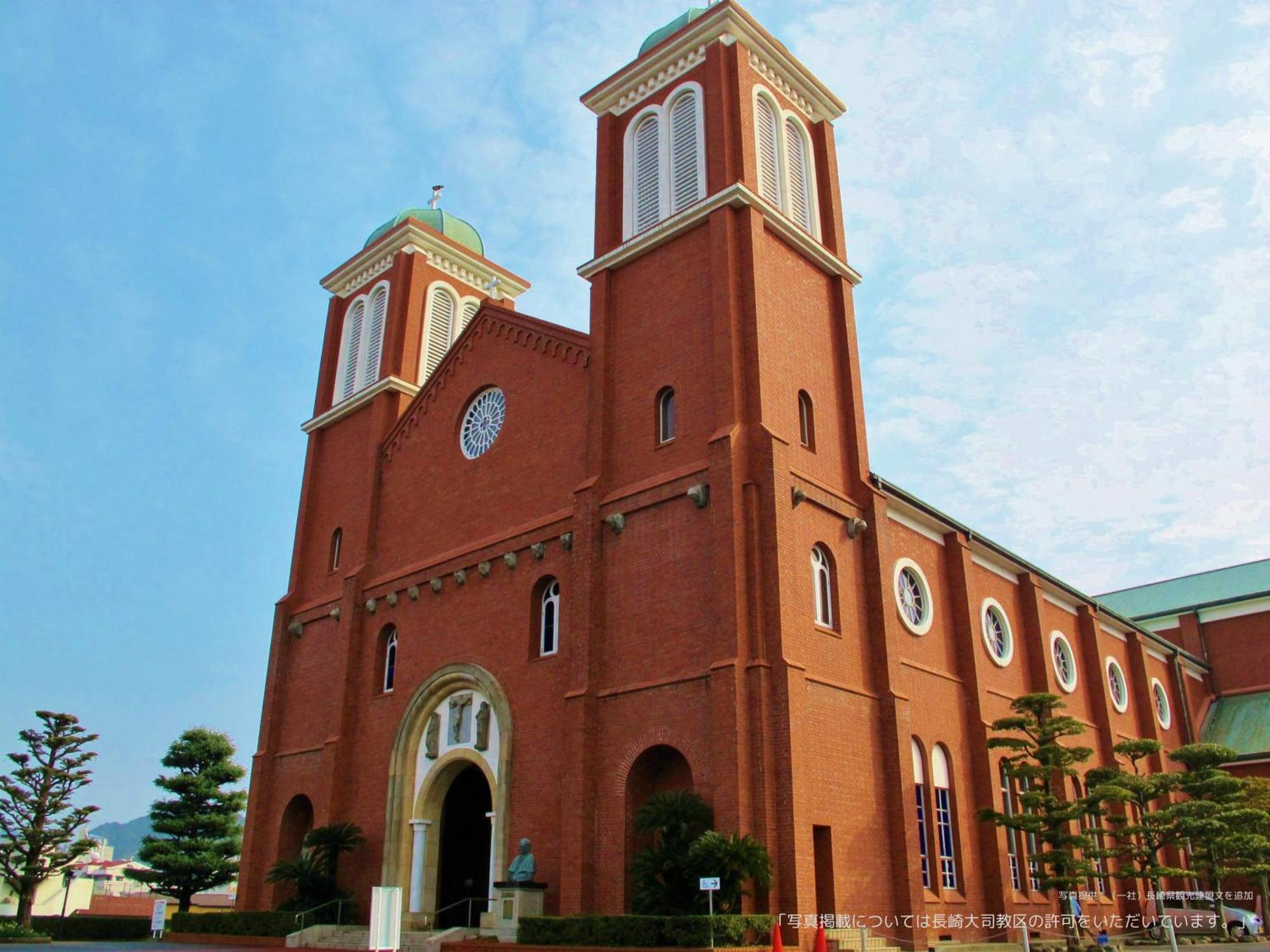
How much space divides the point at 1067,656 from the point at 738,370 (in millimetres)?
16446

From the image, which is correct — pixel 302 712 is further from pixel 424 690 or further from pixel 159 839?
pixel 159 839

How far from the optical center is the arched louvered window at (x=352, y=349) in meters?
32.4

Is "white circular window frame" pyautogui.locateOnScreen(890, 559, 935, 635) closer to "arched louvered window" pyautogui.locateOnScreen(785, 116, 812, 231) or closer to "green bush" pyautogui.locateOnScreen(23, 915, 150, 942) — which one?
"arched louvered window" pyautogui.locateOnScreen(785, 116, 812, 231)

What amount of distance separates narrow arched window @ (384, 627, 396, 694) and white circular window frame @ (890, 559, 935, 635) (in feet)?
39.0

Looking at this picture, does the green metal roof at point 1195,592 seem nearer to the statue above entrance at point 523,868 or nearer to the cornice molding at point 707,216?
the cornice molding at point 707,216

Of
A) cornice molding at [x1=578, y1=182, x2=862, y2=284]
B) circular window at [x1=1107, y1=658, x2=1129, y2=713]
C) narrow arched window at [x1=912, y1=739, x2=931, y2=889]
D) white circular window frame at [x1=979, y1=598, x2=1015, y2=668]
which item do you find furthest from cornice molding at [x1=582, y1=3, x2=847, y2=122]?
circular window at [x1=1107, y1=658, x2=1129, y2=713]

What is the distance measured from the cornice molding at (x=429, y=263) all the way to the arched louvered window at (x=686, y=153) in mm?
9980

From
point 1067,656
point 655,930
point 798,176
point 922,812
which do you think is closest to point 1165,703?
point 1067,656

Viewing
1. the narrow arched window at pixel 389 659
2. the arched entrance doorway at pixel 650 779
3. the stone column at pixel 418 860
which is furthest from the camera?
the narrow arched window at pixel 389 659

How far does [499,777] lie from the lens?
22.1 meters

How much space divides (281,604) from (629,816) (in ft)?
48.9

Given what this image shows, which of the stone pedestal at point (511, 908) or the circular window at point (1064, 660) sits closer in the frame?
the stone pedestal at point (511, 908)

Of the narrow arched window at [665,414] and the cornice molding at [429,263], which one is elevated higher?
the cornice molding at [429,263]

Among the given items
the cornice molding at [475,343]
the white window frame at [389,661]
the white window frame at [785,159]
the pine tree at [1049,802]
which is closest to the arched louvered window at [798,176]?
the white window frame at [785,159]
